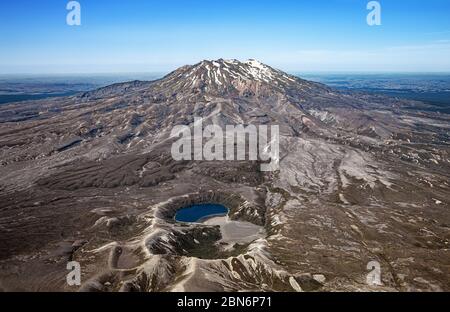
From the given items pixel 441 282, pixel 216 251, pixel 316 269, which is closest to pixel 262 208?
pixel 216 251
